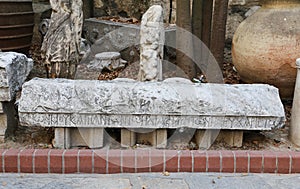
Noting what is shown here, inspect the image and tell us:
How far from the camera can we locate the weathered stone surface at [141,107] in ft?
9.98

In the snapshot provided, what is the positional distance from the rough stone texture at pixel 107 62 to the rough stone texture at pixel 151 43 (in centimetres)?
166

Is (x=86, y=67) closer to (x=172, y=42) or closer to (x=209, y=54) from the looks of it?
(x=172, y=42)

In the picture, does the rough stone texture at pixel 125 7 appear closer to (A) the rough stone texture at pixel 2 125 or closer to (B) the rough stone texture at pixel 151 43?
(B) the rough stone texture at pixel 151 43

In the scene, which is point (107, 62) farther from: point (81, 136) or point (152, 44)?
point (81, 136)

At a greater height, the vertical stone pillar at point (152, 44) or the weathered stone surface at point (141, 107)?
the vertical stone pillar at point (152, 44)

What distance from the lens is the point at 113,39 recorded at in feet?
20.4

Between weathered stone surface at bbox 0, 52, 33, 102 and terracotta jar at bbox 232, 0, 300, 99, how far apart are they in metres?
2.47

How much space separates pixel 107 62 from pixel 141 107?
2.62m

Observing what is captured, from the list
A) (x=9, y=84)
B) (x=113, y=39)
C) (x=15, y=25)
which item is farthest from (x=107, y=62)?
(x=9, y=84)

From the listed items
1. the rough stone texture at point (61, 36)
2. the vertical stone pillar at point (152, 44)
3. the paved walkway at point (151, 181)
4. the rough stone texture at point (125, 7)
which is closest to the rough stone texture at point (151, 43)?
the vertical stone pillar at point (152, 44)

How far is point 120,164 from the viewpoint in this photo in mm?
3020

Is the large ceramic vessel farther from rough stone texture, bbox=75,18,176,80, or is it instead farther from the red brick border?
the red brick border

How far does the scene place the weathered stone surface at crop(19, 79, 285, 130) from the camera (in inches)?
120

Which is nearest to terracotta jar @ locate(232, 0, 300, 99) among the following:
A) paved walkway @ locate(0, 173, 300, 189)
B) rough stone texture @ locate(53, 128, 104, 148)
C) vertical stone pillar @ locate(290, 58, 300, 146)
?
vertical stone pillar @ locate(290, 58, 300, 146)
